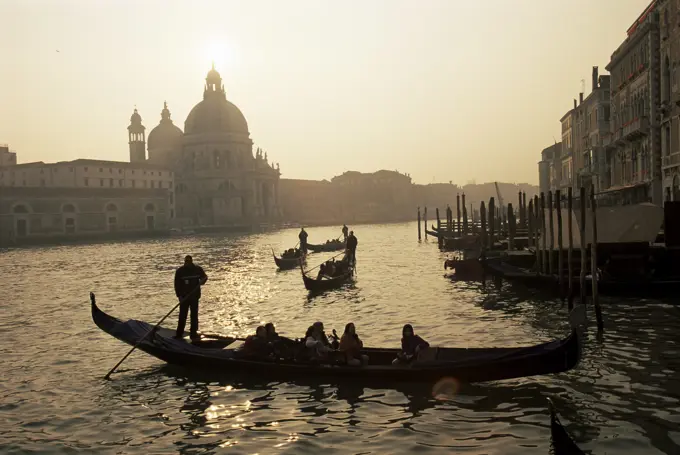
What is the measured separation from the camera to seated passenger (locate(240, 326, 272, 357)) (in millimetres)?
11289

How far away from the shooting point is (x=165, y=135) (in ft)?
370

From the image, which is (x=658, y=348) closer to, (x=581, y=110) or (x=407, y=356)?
(x=407, y=356)

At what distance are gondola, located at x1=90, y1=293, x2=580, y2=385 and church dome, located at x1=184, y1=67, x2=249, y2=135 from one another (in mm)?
93919

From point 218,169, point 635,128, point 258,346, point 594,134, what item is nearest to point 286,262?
point 635,128

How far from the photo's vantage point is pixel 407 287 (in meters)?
24.5

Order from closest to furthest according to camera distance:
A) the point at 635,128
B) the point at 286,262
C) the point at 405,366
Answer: the point at 405,366, the point at 635,128, the point at 286,262

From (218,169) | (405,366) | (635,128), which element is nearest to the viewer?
(405,366)

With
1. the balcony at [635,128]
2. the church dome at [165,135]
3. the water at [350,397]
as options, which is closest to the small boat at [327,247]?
the balcony at [635,128]

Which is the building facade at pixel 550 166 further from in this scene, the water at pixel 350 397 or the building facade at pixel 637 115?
the water at pixel 350 397

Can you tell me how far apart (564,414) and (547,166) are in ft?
242

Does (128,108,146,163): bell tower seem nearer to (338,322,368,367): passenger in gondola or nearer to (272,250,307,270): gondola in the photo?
(272,250,307,270): gondola

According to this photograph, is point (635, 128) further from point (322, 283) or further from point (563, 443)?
point (563, 443)

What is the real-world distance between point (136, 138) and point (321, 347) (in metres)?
107

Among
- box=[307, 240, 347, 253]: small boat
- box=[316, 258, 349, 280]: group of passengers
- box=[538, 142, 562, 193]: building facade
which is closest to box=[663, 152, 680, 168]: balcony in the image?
box=[316, 258, 349, 280]: group of passengers
